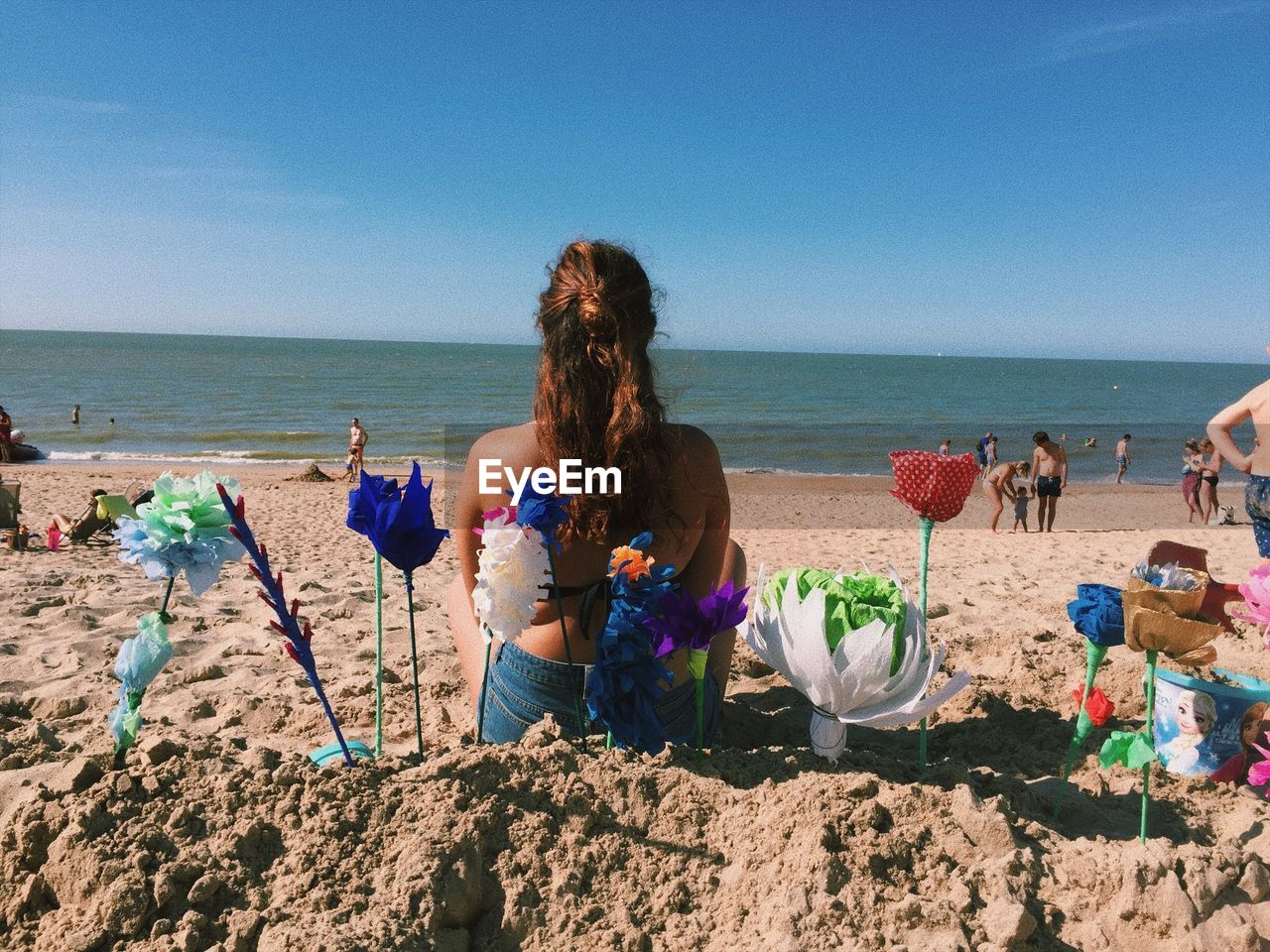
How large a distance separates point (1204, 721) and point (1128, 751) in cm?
72

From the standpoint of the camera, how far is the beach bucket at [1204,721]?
2.00m

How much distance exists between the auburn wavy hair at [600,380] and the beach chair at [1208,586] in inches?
44.2

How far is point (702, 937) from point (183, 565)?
1109 mm

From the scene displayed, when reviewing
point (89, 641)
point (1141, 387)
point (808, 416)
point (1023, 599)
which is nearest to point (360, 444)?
point (89, 641)

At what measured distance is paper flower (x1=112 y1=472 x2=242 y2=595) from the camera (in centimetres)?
141

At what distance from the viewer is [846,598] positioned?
5.36 feet

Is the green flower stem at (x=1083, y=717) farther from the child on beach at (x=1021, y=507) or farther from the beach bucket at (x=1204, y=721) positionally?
the child on beach at (x=1021, y=507)

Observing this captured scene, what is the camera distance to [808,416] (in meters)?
30.1

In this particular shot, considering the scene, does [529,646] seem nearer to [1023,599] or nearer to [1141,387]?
[1023,599]

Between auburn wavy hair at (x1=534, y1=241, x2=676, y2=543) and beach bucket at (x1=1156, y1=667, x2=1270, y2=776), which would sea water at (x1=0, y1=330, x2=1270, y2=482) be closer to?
auburn wavy hair at (x1=534, y1=241, x2=676, y2=543)

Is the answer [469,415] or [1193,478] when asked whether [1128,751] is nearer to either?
[1193,478]

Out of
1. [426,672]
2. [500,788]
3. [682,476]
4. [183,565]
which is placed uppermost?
[682,476]

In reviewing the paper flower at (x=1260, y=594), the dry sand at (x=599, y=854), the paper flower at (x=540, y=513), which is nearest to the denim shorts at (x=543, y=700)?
the dry sand at (x=599, y=854)

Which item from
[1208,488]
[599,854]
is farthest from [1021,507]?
[599,854]
